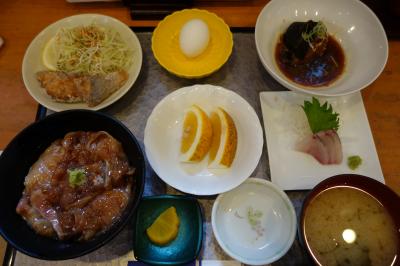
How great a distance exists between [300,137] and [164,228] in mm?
817

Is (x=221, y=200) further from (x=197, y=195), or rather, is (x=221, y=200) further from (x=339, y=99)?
(x=339, y=99)

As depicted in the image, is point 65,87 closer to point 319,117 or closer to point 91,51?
point 91,51

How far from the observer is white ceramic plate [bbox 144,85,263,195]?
1.56 meters

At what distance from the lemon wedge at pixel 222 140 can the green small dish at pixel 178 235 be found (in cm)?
23

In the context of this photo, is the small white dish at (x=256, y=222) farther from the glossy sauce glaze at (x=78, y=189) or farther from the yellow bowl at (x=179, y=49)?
the yellow bowl at (x=179, y=49)

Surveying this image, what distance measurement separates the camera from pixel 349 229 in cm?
142

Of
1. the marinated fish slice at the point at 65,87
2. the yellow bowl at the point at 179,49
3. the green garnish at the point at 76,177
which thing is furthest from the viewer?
the yellow bowl at the point at 179,49

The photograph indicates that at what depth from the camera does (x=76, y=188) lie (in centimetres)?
138

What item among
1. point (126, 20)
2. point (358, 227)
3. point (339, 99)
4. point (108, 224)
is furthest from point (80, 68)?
point (358, 227)

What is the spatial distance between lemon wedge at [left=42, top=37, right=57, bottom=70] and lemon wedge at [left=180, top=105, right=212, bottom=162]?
0.82 metres

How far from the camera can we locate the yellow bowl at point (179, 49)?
1.87 meters

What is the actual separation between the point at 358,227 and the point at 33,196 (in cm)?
132

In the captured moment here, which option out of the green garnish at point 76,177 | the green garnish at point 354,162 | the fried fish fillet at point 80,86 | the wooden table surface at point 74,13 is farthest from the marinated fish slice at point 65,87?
the green garnish at point 354,162

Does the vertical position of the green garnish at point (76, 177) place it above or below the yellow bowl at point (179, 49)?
below
